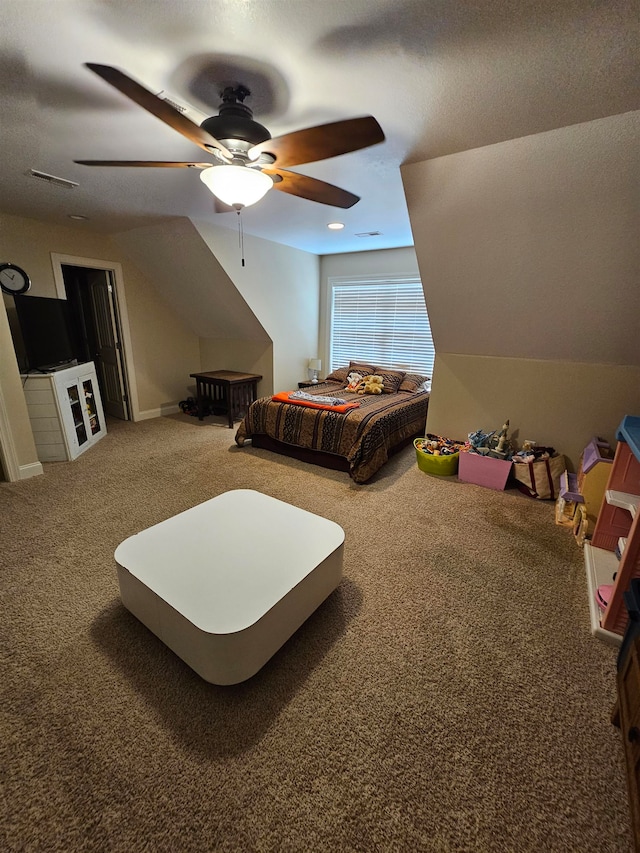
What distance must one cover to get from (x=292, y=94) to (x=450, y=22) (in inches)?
27.3

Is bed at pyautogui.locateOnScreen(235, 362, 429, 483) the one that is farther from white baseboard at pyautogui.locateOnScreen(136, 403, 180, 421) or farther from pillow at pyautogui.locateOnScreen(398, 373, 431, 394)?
white baseboard at pyautogui.locateOnScreen(136, 403, 180, 421)

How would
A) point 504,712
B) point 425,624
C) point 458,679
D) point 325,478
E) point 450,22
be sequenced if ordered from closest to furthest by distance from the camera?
point 450,22
point 504,712
point 458,679
point 425,624
point 325,478

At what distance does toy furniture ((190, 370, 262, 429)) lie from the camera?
4.51 meters

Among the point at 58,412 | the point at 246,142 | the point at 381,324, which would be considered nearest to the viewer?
the point at 246,142

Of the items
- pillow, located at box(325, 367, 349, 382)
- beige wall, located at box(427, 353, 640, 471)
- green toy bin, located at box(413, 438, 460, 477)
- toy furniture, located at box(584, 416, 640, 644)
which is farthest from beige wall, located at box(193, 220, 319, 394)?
toy furniture, located at box(584, 416, 640, 644)

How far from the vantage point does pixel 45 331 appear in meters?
3.29

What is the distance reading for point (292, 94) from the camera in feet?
4.95

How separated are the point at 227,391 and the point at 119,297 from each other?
5.85ft

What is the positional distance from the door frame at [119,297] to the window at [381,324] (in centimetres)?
285

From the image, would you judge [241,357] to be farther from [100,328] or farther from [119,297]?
[100,328]

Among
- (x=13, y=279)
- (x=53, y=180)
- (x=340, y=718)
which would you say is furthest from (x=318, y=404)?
(x=13, y=279)

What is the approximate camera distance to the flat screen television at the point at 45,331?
3.10m

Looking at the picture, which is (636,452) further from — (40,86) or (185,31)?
(40,86)

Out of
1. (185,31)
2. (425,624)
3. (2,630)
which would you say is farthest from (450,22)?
(2,630)
